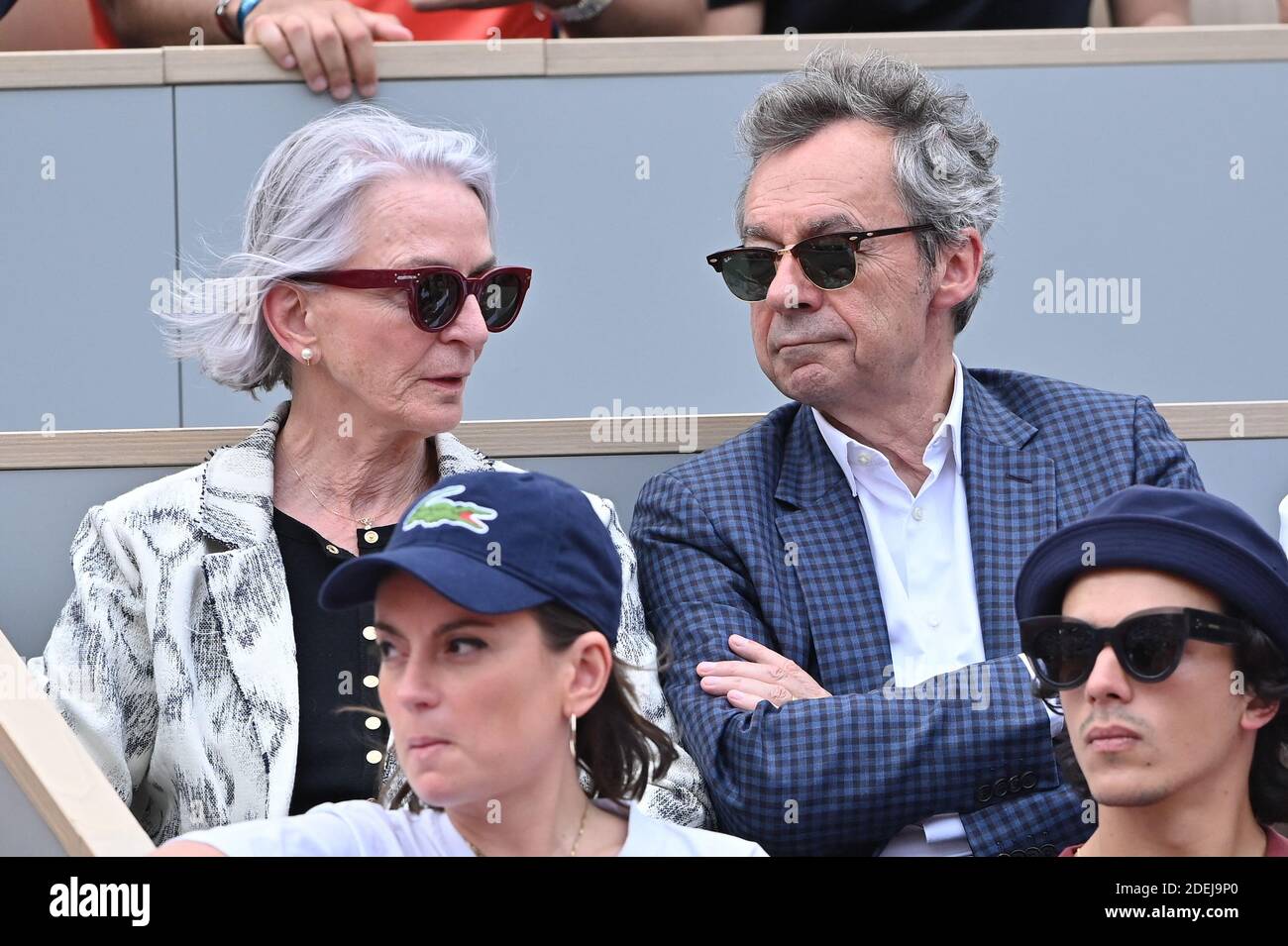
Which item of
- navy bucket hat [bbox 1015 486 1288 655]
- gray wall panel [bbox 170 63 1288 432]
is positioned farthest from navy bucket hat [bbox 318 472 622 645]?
gray wall panel [bbox 170 63 1288 432]

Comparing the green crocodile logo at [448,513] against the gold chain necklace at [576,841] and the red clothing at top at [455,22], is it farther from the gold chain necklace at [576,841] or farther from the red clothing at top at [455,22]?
the red clothing at top at [455,22]

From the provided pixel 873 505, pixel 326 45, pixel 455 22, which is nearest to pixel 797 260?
pixel 873 505

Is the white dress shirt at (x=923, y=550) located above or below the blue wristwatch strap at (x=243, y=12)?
below

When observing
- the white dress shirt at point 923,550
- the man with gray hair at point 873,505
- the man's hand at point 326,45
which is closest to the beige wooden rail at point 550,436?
the man with gray hair at point 873,505

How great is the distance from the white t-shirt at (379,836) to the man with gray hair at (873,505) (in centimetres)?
58

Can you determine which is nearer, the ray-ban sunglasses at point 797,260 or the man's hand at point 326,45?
the ray-ban sunglasses at point 797,260

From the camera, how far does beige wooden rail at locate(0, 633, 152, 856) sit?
7.41 ft

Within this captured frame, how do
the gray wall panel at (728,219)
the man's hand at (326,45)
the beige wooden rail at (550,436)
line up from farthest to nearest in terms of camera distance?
1. the gray wall panel at (728,219)
2. the man's hand at (326,45)
3. the beige wooden rail at (550,436)

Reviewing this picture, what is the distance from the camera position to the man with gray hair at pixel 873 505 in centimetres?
275

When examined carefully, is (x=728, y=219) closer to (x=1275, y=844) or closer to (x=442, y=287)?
(x=442, y=287)

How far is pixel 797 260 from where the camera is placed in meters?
3.29
